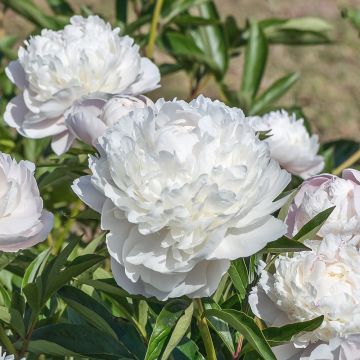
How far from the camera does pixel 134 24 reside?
192 centimetres

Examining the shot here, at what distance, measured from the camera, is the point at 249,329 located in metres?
0.90

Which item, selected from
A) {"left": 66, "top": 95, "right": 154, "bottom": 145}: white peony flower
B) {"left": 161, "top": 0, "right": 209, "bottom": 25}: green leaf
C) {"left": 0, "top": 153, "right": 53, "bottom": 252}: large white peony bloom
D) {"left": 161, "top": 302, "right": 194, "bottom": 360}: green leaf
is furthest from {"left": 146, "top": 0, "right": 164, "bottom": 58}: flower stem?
{"left": 161, "top": 302, "right": 194, "bottom": 360}: green leaf

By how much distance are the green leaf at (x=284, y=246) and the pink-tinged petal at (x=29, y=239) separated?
26 cm

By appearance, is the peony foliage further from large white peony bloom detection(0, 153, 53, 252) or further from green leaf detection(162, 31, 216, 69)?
green leaf detection(162, 31, 216, 69)

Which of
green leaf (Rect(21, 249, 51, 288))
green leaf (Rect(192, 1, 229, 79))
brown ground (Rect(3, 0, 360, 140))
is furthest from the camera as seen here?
brown ground (Rect(3, 0, 360, 140))

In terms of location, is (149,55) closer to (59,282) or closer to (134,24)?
(134,24)

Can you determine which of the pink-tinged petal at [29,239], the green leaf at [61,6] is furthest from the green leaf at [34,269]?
the green leaf at [61,6]

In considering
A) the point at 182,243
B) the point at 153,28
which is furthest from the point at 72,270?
the point at 153,28

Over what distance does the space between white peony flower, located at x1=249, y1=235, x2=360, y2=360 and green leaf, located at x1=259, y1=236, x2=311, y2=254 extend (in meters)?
0.05

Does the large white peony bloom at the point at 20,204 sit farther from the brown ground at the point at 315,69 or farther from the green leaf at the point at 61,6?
the brown ground at the point at 315,69

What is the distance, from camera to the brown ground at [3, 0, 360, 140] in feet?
13.9

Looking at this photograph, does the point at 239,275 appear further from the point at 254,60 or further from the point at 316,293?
the point at 254,60

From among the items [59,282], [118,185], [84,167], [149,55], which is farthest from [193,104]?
[149,55]

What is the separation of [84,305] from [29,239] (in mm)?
117
